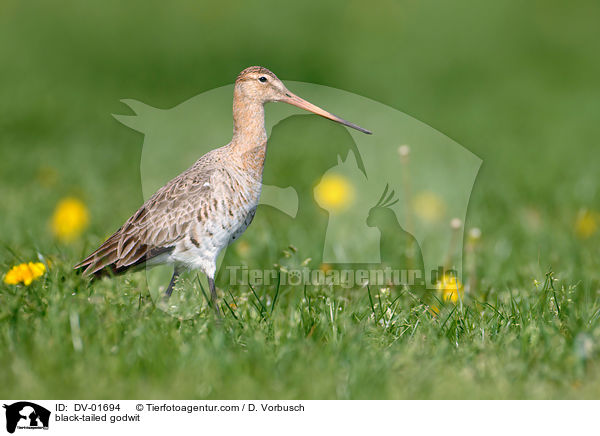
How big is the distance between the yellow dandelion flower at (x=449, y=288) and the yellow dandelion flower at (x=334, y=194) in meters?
1.71

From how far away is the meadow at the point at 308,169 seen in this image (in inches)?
125

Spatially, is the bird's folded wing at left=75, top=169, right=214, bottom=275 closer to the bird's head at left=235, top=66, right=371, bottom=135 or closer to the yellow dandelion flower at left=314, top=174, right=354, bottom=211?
the bird's head at left=235, top=66, right=371, bottom=135

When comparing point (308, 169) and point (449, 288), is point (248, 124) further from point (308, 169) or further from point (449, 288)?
point (308, 169)

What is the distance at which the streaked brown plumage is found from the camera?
12.5ft

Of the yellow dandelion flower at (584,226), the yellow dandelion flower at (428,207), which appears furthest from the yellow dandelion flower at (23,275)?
the yellow dandelion flower at (584,226)

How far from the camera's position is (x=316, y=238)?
564 centimetres

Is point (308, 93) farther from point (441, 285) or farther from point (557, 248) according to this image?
point (441, 285)

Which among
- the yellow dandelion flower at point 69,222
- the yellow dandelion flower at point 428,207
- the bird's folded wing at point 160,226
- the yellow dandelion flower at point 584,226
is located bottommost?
the bird's folded wing at point 160,226

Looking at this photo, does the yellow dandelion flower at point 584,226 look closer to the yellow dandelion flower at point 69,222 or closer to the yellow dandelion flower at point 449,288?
the yellow dandelion flower at point 449,288

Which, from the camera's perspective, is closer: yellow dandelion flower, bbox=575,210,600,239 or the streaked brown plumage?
the streaked brown plumage

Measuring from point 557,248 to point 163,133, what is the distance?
458 cm
